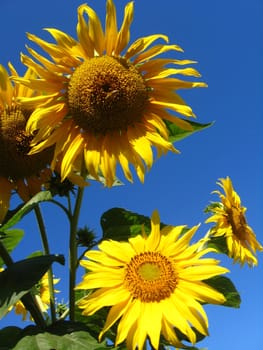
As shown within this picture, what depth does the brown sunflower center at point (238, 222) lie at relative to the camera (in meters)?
4.27

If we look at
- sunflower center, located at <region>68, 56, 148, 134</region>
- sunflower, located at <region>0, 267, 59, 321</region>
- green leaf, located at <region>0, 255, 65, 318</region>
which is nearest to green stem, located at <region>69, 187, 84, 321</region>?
green leaf, located at <region>0, 255, 65, 318</region>

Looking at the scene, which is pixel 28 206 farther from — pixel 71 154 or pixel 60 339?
pixel 60 339

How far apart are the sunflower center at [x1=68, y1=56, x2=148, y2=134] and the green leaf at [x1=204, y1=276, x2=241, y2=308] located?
0.87 meters

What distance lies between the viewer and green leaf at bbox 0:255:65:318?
2.42 m

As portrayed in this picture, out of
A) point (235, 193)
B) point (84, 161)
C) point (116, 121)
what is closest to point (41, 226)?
point (84, 161)

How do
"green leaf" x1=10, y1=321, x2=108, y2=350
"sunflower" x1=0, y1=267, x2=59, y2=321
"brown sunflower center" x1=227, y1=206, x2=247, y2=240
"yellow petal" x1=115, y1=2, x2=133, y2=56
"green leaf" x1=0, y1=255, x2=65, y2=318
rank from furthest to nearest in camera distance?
"brown sunflower center" x1=227, y1=206, x2=247, y2=240 → "sunflower" x1=0, y1=267, x2=59, y2=321 → "yellow petal" x1=115, y1=2, x2=133, y2=56 → "green leaf" x1=0, y1=255, x2=65, y2=318 → "green leaf" x1=10, y1=321, x2=108, y2=350

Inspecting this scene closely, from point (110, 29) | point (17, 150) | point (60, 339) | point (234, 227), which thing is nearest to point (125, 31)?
point (110, 29)

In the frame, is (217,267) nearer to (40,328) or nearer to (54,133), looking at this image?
(40,328)

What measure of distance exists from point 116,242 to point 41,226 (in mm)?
411

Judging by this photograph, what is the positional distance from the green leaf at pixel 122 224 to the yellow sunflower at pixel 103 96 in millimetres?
291

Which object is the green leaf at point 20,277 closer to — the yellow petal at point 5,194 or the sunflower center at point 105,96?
the yellow petal at point 5,194

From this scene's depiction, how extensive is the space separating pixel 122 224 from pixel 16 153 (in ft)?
2.06

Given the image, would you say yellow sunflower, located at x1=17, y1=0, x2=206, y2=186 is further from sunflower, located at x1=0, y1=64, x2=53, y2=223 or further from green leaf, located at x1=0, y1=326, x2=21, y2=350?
green leaf, located at x1=0, y1=326, x2=21, y2=350

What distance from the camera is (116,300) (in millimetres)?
2416
